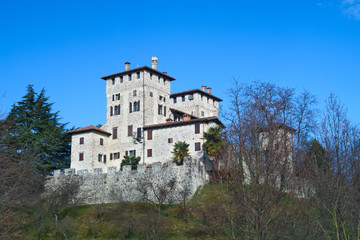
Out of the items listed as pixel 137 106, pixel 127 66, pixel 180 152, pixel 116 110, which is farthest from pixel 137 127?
pixel 180 152

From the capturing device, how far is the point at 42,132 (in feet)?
211

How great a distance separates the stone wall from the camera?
4734cm

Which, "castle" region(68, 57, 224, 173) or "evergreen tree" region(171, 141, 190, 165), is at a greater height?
"castle" region(68, 57, 224, 173)

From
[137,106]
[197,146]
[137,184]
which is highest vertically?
[137,106]

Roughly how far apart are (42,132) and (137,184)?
21427 mm

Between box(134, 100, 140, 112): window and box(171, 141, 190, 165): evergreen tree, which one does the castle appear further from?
box(171, 141, 190, 165): evergreen tree

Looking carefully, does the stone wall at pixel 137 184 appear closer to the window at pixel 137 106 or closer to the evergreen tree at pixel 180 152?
the evergreen tree at pixel 180 152

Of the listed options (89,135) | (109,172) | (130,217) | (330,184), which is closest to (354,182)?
(330,184)

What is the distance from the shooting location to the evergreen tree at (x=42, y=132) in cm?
6144

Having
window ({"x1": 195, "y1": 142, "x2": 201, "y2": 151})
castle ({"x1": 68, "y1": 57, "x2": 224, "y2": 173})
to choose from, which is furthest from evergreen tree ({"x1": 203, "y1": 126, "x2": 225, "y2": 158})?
castle ({"x1": 68, "y1": 57, "x2": 224, "y2": 173})

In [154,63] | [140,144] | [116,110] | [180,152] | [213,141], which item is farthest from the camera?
[154,63]

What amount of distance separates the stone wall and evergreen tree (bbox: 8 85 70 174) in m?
9.00

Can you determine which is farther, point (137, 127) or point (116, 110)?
point (116, 110)

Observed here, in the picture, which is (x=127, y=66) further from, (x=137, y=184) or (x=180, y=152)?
(x=137, y=184)
